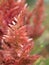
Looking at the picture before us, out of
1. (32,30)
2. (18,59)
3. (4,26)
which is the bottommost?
(18,59)

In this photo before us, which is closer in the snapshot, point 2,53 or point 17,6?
point 2,53

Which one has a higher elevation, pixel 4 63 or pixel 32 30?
pixel 32 30

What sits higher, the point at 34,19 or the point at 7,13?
the point at 34,19

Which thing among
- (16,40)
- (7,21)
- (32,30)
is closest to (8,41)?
(16,40)

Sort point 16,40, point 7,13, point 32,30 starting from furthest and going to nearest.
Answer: point 32,30 → point 7,13 → point 16,40

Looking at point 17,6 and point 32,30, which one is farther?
point 32,30

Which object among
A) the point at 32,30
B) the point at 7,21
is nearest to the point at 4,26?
the point at 7,21

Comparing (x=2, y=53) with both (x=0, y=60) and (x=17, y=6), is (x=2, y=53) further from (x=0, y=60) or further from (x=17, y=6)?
(x=17, y=6)

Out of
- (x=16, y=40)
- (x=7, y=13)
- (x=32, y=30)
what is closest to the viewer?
(x=16, y=40)

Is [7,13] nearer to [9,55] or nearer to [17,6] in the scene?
[17,6]
